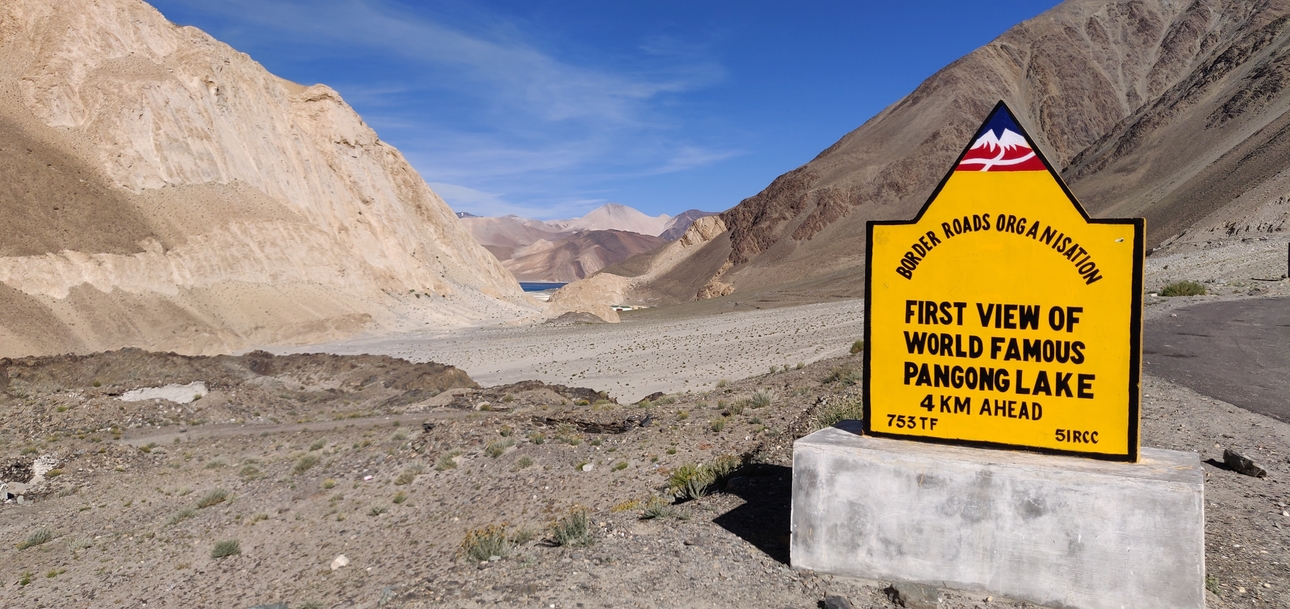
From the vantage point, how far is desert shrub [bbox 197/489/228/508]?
13.1 metres

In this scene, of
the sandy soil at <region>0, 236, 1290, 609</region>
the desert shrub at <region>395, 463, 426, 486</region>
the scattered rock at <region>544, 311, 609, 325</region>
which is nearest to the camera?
the sandy soil at <region>0, 236, 1290, 609</region>

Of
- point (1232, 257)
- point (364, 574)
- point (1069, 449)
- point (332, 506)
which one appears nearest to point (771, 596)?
point (1069, 449)

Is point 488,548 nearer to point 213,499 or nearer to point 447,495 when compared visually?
point 447,495

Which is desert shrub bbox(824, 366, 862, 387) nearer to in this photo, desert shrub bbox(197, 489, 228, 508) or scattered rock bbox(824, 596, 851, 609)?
scattered rock bbox(824, 596, 851, 609)

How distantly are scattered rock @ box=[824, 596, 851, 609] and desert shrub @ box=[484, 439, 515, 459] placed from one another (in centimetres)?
830

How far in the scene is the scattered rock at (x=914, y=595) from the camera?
4.95m

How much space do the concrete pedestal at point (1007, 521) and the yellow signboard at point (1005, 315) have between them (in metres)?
0.25

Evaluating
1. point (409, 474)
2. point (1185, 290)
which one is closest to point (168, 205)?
point (409, 474)

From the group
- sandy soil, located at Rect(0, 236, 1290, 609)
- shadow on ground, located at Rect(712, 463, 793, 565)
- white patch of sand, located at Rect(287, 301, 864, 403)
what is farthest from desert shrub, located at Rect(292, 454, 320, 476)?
white patch of sand, located at Rect(287, 301, 864, 403)

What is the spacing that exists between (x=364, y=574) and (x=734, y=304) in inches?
2127

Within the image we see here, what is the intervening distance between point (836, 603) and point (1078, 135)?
10327cm

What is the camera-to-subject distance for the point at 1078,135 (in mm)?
92562

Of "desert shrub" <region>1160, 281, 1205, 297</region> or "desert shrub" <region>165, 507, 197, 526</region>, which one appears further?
"desert shrub" <region>1160, 281, 1205, 297</region>

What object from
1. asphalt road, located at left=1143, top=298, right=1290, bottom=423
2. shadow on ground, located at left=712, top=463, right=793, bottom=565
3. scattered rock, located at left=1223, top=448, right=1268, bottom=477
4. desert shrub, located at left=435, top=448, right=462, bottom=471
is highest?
asphalt road, located at left=1143, top=298, right=1290, bottom=423
